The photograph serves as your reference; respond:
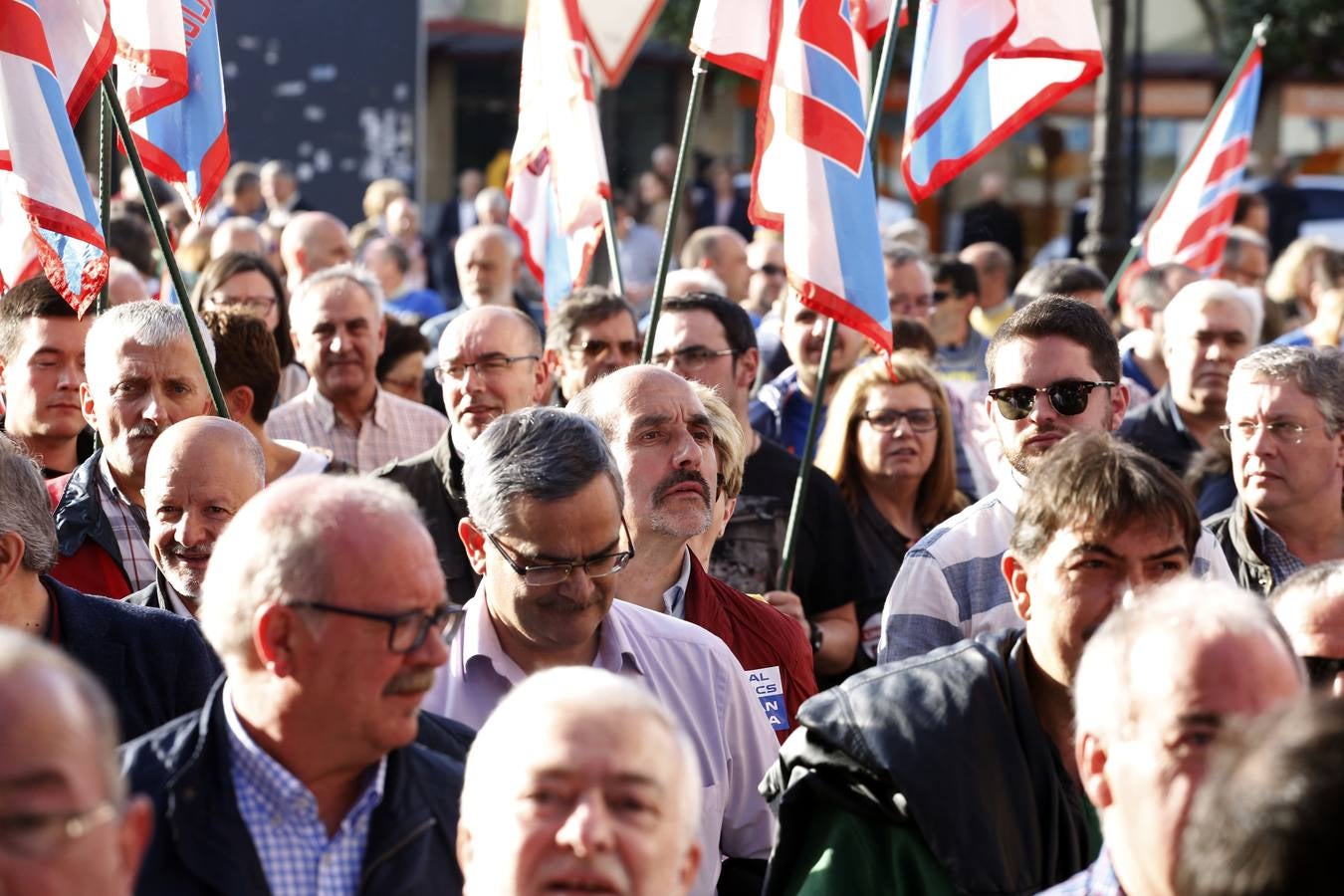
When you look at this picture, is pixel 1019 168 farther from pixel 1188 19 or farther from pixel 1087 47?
pixel 1087 47

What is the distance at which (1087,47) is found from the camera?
6891 millimetres

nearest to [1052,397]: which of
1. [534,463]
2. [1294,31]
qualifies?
[534,463]

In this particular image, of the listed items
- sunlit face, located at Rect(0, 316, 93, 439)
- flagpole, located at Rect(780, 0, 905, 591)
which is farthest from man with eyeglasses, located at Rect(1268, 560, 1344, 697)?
sunlit face, located at Rect(0, 316, 93, 439)

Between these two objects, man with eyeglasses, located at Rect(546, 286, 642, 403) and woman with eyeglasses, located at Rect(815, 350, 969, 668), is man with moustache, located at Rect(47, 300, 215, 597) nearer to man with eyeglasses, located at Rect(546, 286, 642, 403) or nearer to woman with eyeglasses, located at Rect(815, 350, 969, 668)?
man with eyeglasses, located at Rect(546, 286, 642, 403)

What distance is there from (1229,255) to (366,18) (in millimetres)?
8674

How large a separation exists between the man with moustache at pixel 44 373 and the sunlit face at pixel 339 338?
1.51 metres

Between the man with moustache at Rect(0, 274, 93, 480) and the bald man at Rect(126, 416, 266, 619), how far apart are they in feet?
4.45

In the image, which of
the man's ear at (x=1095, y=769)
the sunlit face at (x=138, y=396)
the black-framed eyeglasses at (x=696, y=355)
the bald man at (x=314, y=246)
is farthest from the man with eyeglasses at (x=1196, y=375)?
the man's ear at (x=1095, y=769)

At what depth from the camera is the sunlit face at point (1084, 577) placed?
362 centimetres

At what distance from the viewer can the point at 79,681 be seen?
7.89 feet

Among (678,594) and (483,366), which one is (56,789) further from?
(483,366)

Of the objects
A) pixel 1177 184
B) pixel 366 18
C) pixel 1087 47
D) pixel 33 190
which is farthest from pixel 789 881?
pixel 366 18

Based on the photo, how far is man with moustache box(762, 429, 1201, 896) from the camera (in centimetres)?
347

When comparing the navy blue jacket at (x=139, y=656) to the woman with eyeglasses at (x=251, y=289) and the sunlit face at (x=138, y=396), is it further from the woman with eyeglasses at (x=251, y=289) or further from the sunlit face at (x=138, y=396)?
the woman with eyeglasses at (x=251, y=289)
